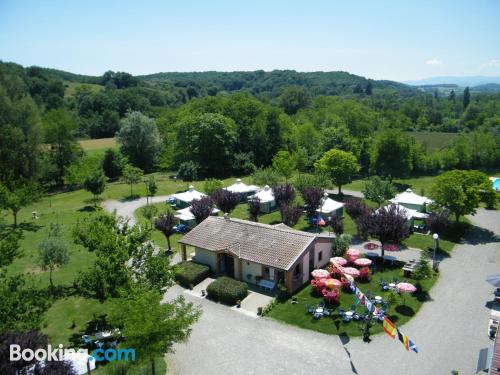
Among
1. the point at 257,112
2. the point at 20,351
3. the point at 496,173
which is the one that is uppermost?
the point at 257,112

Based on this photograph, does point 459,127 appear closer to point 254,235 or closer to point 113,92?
point 113,92

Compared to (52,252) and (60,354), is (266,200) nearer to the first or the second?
(52,252)

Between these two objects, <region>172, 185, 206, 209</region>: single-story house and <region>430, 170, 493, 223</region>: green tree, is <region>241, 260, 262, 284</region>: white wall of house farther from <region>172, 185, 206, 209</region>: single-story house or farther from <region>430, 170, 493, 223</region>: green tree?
<region>430, 170, 493, 223</region>: green tree

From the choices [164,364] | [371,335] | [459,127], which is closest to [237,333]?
[164,364]

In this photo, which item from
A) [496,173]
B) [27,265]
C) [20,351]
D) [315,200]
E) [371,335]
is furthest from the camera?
[496,173]

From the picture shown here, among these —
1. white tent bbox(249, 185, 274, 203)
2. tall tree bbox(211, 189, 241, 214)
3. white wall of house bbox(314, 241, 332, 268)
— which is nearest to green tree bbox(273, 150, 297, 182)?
white tent bbox(249, 185, 274, 203)
